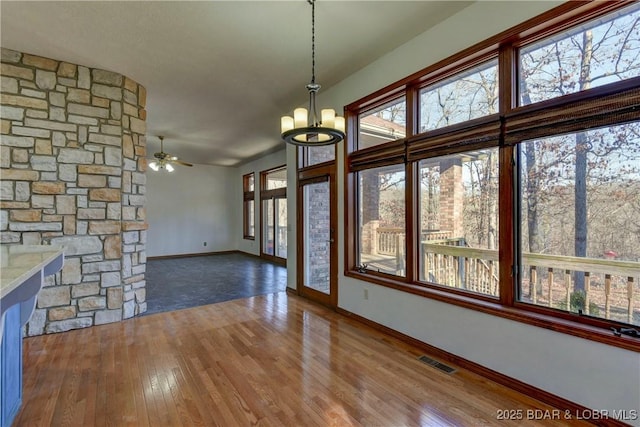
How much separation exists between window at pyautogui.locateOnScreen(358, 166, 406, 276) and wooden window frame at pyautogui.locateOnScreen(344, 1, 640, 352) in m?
0.15

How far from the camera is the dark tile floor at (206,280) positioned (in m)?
4.71

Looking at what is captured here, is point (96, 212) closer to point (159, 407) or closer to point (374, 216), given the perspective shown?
point (159, 407)

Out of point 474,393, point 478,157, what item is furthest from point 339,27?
point 474,393

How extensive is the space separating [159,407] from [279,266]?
555 centimetres

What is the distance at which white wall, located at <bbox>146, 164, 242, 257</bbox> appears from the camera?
864 cm

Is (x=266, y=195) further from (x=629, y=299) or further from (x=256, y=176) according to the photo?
(x=629, y=299)

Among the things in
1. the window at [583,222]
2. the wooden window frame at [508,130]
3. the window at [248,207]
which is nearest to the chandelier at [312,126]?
the wooden window frame at [508,130]

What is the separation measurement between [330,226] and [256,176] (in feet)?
17.1

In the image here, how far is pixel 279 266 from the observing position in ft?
25.0

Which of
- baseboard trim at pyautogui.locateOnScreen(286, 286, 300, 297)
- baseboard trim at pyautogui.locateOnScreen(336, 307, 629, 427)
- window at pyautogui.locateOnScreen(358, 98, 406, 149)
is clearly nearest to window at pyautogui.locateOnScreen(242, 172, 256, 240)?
baseboard trim at pyautogui.locateOnScreen(286, 286, 300, 297)

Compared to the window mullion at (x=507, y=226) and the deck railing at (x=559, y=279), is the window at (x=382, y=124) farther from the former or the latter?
the deck railing at (x=559, y=279)

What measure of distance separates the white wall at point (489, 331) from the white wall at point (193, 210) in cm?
694

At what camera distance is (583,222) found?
212cm

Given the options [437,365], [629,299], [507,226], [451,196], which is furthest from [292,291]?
[629,299]
